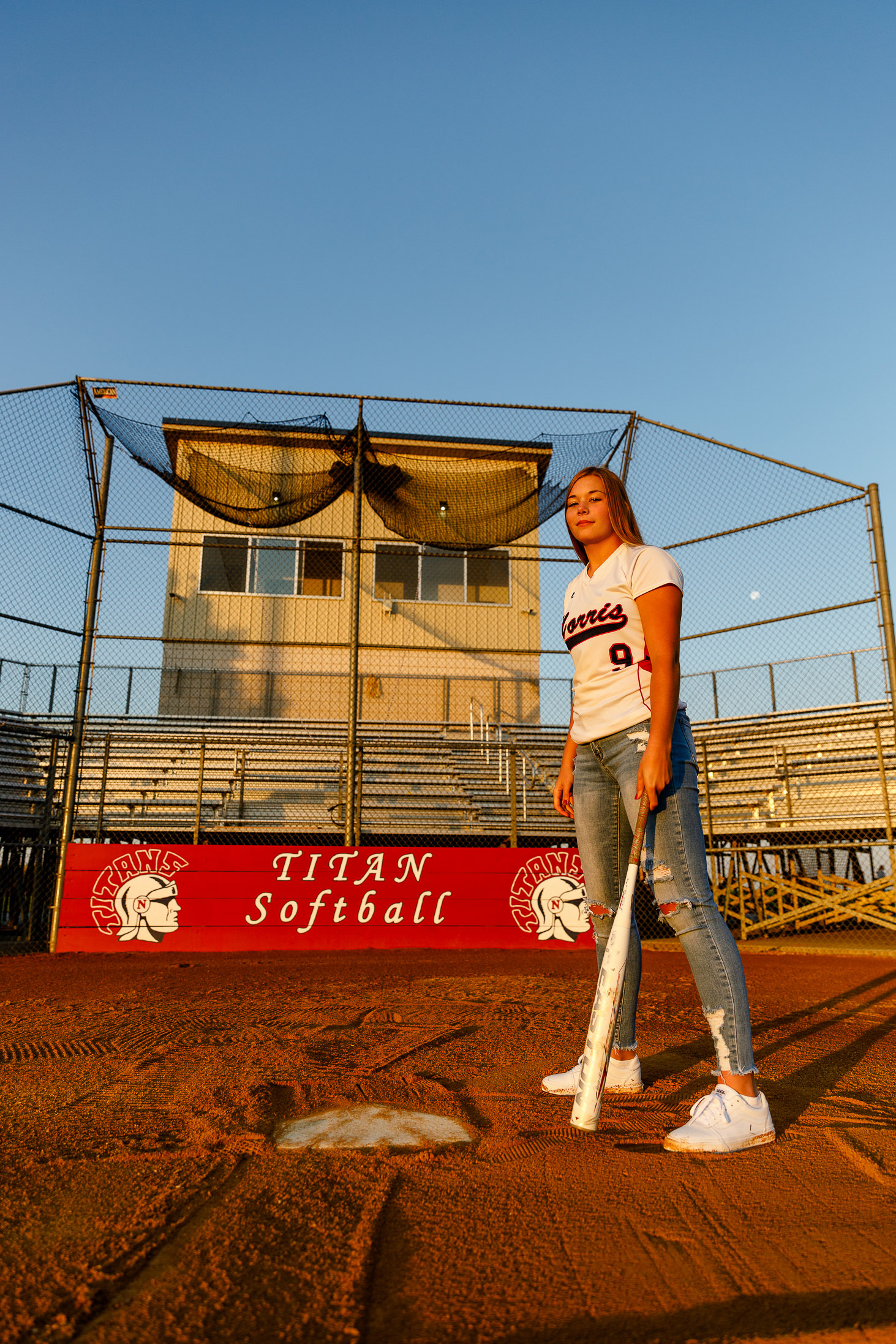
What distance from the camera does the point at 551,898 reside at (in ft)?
23.9

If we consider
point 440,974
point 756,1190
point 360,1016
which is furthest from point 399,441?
point 756,1190

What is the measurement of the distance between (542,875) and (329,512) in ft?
27.7

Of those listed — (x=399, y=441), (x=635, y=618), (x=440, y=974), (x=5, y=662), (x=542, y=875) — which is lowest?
(x=440, y=974)

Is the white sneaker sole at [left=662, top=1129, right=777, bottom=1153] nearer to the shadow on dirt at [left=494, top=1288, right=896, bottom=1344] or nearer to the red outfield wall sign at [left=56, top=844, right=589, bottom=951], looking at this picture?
the shadow on dirt at [left=494, top=1288, right=896, bottom=1344]

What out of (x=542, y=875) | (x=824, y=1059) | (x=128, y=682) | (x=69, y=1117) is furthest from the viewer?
(x=128, y=682)

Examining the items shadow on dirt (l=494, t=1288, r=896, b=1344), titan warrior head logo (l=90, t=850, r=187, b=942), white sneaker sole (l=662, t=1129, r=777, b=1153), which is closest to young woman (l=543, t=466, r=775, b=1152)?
white sneaker sole (l=662, t=1129, r=777, b=1153)

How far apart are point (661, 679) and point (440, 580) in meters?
13.2

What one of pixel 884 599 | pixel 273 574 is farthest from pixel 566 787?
pixel 273 574

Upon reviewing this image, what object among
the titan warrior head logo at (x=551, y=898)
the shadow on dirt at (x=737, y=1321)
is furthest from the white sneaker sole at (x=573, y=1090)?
the titan warrior head logo at (x=551, y=898)

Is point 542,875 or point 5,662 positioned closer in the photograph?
point 542,875

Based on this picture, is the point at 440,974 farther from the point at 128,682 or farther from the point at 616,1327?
the point at 128,682

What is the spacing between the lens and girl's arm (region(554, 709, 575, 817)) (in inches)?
111

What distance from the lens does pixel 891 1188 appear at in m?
1.71

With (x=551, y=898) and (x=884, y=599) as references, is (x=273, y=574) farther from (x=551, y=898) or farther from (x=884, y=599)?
(x=884, y=599)
